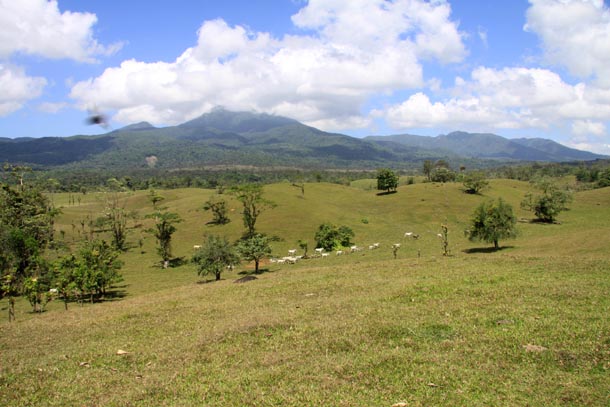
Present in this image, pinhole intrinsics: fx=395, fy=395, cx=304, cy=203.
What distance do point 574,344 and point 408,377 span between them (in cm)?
667

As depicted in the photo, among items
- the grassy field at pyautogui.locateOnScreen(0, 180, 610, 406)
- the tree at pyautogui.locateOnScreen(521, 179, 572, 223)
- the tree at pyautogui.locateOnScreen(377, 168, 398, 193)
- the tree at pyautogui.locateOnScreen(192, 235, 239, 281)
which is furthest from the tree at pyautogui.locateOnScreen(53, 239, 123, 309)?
the tree at pyautogui.locateOnScreen(377, 168, 398, 193)

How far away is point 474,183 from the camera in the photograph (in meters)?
125

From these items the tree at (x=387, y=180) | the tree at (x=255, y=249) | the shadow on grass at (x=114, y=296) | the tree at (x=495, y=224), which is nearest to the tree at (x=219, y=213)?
the tree at (x=255, y=249)

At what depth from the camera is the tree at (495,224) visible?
5512 cm

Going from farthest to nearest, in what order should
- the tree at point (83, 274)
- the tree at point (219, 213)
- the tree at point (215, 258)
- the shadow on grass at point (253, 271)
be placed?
the tree at point (219, 213), the shadow on grass at point (253, 271), the tree at point (215, 258), the tree at point (83, 274)

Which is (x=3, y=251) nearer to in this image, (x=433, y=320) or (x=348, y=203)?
(x=433, y=320)

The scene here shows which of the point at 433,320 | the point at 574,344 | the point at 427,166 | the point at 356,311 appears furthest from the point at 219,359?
the point at 427,166

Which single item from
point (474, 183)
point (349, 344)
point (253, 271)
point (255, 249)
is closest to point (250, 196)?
point (253, 271)

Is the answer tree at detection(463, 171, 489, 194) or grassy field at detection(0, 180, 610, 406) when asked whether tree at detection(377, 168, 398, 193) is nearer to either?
tree at detection(463, 171, 489, 194)

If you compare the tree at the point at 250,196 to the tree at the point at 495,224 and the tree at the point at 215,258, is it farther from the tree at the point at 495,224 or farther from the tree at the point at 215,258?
the tree at the point at 495,224

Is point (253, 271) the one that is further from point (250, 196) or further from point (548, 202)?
point (548, 202)

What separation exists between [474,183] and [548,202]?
123 ft

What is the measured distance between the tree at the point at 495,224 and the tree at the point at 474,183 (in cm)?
7293

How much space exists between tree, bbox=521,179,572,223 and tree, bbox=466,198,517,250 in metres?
39.9
